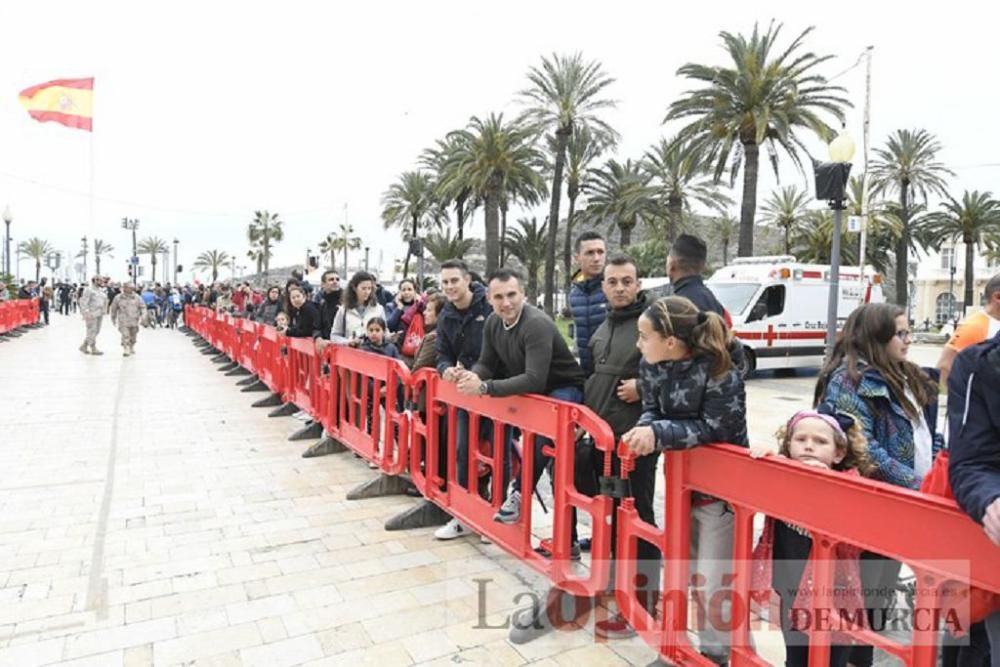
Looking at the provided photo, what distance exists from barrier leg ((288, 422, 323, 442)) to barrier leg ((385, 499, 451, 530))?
2.86 meters

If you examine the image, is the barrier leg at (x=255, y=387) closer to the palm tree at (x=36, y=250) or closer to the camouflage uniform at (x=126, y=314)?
the camouflage uniform at (x=126, y=314)

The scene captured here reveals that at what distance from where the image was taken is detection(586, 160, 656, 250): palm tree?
30.5m

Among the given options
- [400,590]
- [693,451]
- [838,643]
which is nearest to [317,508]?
[400,590]

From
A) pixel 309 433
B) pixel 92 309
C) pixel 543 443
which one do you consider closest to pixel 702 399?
pixel 543 443

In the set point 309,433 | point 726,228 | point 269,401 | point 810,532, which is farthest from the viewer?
point 726,228

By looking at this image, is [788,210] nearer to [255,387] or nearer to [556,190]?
[556,190]

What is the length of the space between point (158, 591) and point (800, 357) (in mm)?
13607

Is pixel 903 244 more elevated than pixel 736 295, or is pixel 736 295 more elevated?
pixel 903 244

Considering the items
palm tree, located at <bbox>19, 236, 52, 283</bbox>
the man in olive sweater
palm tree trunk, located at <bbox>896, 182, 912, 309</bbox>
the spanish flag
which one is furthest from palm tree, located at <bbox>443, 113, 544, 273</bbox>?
palm tree, located at <bbox>19, 236, 52, 283</bbox>

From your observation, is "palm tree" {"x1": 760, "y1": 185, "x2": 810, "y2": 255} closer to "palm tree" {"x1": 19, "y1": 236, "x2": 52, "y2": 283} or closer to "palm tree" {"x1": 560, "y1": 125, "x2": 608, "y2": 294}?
"palm tree" {"x1": 560, "y1": 125, "x2": 608, "y2": 294}

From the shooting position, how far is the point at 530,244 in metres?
36.6

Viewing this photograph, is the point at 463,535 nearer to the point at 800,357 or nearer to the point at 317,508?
the point at 317,508

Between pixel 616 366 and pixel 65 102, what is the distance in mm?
18348

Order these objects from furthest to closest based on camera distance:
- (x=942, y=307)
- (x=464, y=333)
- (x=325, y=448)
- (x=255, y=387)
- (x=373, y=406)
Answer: (x=942, y=307), (x=255, y=387), (x=325, y=448), (x=373, y=406), (x=464, y=333)
